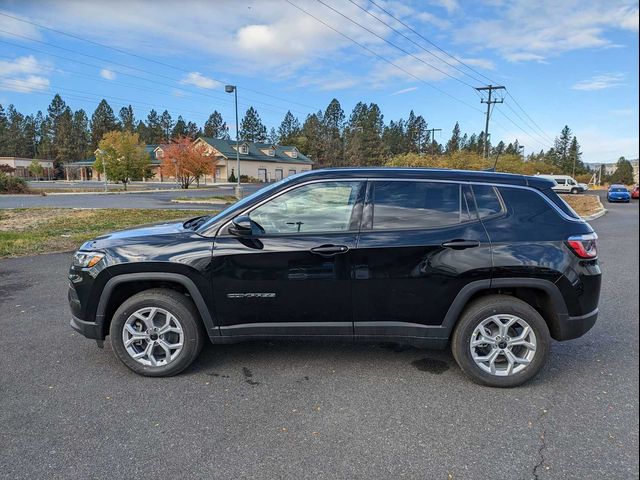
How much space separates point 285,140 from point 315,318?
110m

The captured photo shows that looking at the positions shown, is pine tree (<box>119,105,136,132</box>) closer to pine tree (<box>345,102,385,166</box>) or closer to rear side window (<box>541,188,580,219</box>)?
pine tree (<box>345,102,385,166</box>)

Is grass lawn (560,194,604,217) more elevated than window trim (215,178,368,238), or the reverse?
window trim (215,178,368,238)

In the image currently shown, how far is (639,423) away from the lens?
2629mm

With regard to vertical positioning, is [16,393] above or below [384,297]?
below

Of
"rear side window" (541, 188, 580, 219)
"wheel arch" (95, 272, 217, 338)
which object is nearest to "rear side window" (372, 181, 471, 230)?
"rear side window" (541, 188, 580, 219)

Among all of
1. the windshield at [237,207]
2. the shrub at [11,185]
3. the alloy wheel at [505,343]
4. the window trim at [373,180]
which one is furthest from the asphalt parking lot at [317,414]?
the shrub at [11,185]

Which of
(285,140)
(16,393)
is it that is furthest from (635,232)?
(285,140)

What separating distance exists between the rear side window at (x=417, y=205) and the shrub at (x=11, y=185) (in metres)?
36.0

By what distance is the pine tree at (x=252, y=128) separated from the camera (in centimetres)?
10979

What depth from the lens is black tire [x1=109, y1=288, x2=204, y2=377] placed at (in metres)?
3.50

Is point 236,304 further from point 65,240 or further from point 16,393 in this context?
point 65,240

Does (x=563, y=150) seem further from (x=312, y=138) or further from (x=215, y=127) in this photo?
(x=215, y=127)

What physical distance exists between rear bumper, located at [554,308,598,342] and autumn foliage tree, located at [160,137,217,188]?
44297 millimetres

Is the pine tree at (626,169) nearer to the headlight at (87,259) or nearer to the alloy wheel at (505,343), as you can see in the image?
the alloy wheel at (505,343)
